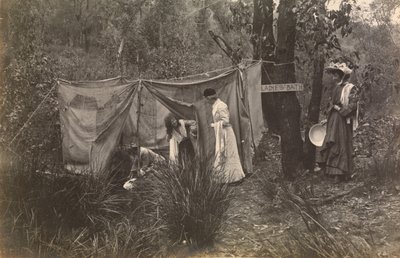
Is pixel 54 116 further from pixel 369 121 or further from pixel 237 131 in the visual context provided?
pixel 369 121

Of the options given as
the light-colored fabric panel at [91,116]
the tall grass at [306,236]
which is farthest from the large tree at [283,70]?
the light-colored fabric panel at [91,116]

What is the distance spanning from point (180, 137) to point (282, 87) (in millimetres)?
1116

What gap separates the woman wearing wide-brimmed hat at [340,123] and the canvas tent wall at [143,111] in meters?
0.71

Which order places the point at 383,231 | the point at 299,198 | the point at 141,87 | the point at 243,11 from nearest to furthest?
the point at 383,231, the point at 299,198, the point at 243,11, the point at 141,87

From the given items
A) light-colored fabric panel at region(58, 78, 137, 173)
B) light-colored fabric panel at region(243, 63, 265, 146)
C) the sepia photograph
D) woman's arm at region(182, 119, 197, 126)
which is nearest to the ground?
the sepia photograph

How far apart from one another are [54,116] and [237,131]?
190cm

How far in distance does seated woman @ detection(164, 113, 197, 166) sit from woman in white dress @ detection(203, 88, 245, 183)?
242 mm

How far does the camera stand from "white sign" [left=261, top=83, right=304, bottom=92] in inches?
194

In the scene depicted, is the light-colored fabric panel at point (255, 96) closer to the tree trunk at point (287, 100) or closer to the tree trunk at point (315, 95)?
the tree trunk at point (287, 100)

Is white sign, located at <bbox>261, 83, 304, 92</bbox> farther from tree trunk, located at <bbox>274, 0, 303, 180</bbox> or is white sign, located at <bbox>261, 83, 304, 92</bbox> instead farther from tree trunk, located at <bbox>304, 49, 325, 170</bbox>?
tree trunk, located at <bbox>304, 49, 325, 170</bbox>

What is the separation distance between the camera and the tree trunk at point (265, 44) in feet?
16.9

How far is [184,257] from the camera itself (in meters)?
4.57

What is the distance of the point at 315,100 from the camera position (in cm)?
504

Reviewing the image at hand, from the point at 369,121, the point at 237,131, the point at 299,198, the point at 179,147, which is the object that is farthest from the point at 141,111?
the point at 369,121
